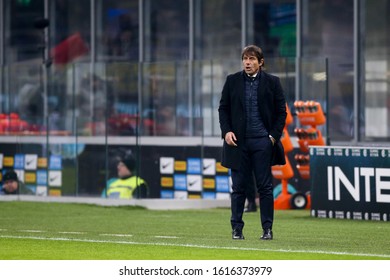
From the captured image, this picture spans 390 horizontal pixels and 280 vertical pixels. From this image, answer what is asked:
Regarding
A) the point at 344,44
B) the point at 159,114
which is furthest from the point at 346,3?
the point at 159,114

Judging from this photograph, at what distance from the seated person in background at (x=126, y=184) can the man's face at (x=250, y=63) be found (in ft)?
30.4

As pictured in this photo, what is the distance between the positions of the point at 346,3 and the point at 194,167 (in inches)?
222

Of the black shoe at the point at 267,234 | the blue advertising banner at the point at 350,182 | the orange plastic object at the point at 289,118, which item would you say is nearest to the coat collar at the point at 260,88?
the black shoe at the point at 267,234

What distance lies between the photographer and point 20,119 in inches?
1101

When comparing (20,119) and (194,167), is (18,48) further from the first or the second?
(194,167)

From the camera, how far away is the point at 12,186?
84.3 feet

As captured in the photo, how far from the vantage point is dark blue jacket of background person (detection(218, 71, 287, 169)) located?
15.3 m

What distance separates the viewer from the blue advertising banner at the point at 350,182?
1955 centimetres

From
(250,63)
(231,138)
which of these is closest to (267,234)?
(231,138)

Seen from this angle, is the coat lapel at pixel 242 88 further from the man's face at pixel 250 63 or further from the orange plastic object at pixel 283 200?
the orange plastic object at pixel 283 200

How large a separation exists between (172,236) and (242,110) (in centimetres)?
190

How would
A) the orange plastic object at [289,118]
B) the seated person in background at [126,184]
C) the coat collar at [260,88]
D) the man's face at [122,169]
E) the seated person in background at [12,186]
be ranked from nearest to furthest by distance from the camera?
the coat collar at [260,88]
the orange plastic object at [289,118]
the seated person in background at [126,184]
the man's face at [122,169]
the seated person in background at [12,186]

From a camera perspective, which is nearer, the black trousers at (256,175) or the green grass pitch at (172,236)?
the green grass pitch at (172,236)

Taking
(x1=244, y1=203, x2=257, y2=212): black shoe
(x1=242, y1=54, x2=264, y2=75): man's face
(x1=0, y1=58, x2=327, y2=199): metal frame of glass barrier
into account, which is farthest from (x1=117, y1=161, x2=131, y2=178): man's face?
(x1=242, y1=54, x2=264, y2=75): man's face
